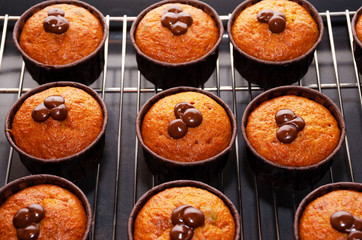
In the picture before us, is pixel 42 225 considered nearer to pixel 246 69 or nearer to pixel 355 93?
pixel 246 69

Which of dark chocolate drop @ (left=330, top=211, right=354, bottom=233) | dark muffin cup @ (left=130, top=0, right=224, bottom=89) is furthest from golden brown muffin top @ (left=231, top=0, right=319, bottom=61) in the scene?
dark chocolate drop @ (left=330, top=211, right=354, bottom=233)

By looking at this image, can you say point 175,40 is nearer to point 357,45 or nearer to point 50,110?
point 50,110

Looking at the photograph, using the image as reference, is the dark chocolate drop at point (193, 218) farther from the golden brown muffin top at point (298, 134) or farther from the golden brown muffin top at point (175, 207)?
the golden brown muffin top at point (298, 134)

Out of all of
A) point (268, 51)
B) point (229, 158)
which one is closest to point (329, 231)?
point (229, 158)

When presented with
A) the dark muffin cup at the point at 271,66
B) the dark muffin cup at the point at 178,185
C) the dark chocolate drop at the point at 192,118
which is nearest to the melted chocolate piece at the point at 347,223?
the dark muffin cup at the point at 178,185

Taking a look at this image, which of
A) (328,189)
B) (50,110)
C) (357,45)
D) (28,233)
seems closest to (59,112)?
(50,110)

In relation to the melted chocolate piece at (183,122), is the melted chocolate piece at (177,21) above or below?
above
